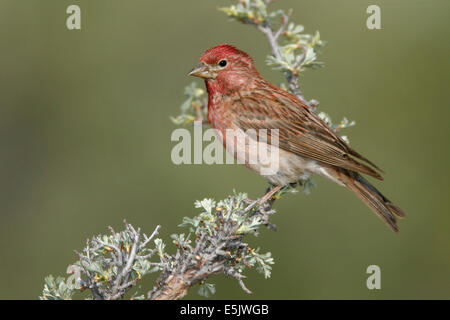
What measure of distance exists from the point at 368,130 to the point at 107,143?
12.3ft

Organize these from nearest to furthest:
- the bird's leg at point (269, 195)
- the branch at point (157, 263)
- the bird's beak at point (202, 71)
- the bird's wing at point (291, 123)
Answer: the branch at point (157, 263), the bird's leg at point (269, 195), the bird's wing at point (291, 123), the bird's beak at point (202, 71)

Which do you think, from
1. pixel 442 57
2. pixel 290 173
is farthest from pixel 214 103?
pixel 442 57

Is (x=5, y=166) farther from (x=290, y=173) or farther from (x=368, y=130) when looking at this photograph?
(x=368, y=130)

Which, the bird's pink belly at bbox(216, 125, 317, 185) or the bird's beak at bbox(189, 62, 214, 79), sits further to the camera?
the bird's beak at bbox(189, 62, 214, 79)

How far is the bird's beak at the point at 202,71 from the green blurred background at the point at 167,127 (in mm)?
2002

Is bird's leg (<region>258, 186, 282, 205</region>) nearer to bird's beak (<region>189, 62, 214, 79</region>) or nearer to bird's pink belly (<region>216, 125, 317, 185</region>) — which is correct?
bird's pink belly (<region>216, 125, 317, 185</region>)

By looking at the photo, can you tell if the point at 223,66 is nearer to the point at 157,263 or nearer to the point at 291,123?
the point at 291,123

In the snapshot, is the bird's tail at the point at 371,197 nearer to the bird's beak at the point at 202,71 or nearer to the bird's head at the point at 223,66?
the bird's head at the point at 223,66

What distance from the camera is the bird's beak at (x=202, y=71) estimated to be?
618 cm

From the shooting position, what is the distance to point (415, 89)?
8.38 meters

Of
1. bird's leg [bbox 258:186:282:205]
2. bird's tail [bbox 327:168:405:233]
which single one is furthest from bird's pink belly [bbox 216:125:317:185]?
bird's tail [bbox 327:168:405:233]

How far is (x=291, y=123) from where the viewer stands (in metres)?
6.06

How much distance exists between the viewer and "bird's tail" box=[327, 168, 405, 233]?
5.92m

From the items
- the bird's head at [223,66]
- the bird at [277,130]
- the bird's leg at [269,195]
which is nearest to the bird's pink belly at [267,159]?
the bird at [277,130]
